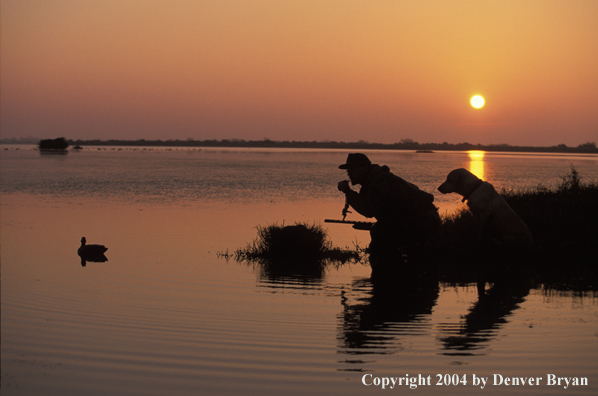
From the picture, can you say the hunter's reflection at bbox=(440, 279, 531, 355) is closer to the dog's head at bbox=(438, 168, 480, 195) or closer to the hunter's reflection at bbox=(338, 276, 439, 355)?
the hunter's reflection at bbox=(338, 276, 439, 355)

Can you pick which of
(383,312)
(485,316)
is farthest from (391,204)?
(485,316)

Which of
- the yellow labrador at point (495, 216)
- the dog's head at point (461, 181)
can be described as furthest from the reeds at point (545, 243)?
the dog's head at point (461, 181)

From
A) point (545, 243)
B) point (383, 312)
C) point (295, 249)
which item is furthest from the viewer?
point (295, 249)

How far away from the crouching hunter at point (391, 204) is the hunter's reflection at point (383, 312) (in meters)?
0.71

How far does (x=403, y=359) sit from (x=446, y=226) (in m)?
7.07

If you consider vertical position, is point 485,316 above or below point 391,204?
below

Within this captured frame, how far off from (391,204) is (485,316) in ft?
8.82

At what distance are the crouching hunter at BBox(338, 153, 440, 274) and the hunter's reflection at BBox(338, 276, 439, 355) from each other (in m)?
0.71

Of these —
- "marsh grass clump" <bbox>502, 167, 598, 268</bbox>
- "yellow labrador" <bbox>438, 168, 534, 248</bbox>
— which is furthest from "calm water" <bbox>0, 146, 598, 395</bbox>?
"marsh grass clump" <bbox>502, 167, 598, 268</bbox>

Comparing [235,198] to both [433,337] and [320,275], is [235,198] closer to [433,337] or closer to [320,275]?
→ [320,275]

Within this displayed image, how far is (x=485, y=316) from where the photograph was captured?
652cm

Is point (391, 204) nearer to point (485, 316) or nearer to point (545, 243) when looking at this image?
point (485, 316)

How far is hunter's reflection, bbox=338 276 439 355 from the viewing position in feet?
18.2

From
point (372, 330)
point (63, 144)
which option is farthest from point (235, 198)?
point (63, 144)
